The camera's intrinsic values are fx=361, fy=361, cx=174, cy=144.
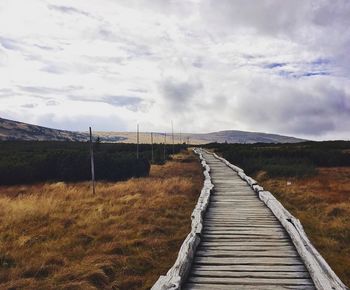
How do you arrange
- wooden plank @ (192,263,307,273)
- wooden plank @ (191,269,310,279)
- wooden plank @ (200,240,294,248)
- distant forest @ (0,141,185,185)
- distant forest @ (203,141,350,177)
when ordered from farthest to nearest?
distant forest @ (203,141,350,177) < distant forest @ (0,141,185,185) < wooden plank @ (200,240,294,248) < wooden plank @ (192,263,307,273) < wooden plank @ (191,269,310,279)

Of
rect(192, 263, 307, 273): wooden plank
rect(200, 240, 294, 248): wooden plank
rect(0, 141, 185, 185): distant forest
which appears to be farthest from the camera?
rect(0, 141, 185, 185): distant forest

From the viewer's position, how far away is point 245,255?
21.6 ft

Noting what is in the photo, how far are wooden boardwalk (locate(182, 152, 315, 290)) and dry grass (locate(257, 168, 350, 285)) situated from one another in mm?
1138

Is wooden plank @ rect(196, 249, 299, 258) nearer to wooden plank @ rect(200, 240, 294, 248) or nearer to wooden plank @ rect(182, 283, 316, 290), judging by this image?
wooden plank @ rect(200, 240, 294, 248)

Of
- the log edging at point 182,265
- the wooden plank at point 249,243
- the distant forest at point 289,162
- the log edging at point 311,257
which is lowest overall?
the wooden plank at point 249,243

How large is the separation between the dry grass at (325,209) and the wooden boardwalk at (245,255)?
1.14m

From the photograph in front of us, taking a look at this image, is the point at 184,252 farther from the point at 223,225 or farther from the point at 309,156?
the point at 309,156

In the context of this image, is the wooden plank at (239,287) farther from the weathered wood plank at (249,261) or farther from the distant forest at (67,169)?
the distant forest at (67,169)

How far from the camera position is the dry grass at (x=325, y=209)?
816 cm

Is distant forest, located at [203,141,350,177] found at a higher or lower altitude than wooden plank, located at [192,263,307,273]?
higher

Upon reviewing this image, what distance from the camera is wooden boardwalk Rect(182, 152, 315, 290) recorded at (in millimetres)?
5414

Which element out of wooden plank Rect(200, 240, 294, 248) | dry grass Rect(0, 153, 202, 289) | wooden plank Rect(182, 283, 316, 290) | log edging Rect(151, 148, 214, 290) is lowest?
dry grass Rect(0, 153, 202, 289)

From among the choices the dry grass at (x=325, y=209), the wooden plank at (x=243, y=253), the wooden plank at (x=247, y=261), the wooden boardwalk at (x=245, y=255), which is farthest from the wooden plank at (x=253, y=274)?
the dry grass at (x=325, y=209)

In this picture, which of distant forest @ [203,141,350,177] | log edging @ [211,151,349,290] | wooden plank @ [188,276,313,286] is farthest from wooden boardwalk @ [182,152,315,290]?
distant forest @ [203,141,350,177]
